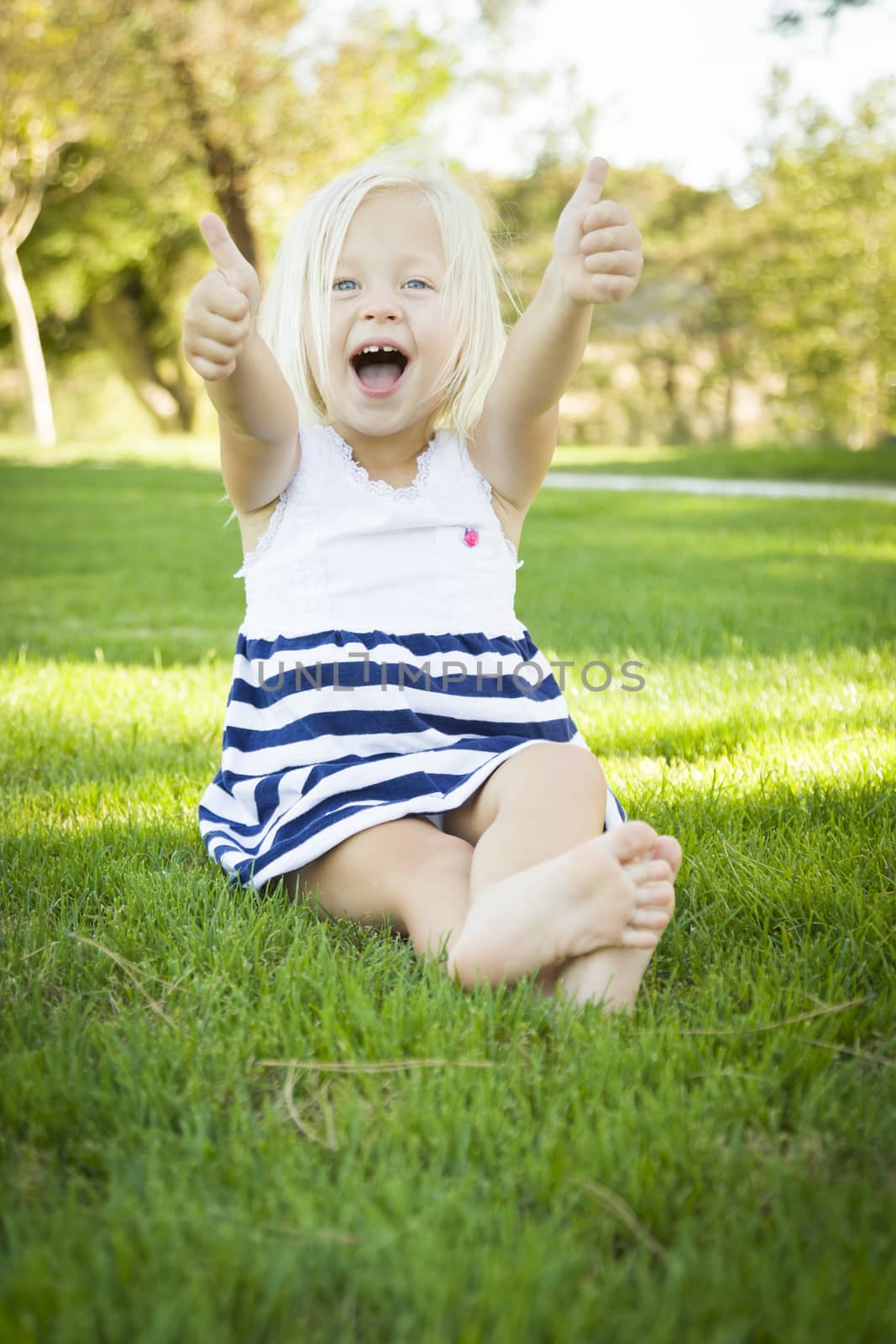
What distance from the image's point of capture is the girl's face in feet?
6.66

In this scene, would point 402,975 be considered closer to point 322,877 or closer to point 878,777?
point 322,877

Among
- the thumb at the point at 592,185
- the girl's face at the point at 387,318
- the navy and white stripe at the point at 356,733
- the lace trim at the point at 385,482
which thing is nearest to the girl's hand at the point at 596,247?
the thumb at the point at 592,185

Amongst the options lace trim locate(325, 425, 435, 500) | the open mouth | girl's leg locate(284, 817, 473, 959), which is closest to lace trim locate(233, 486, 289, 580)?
lace trim locate(325, 425, 435, 500)

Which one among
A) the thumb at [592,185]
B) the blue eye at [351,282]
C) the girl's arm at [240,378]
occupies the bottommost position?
the girl's arm at [240,378]

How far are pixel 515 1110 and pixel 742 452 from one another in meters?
13.7

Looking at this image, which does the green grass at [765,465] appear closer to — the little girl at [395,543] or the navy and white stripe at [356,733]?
the little girl at [395,543]

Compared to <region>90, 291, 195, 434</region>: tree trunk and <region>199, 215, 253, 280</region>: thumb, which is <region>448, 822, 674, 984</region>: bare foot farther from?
<region>90, 291, 195, 434</region>: tree trunk

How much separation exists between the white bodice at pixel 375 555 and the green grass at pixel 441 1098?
48 centimetres

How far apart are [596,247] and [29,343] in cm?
1771

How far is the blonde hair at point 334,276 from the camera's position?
2066mm

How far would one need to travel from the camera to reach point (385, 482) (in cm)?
213

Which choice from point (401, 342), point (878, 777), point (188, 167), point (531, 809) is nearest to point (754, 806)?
point (878, 777)

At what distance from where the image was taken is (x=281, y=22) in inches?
596

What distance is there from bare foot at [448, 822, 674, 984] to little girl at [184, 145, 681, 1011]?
0.25 ft
